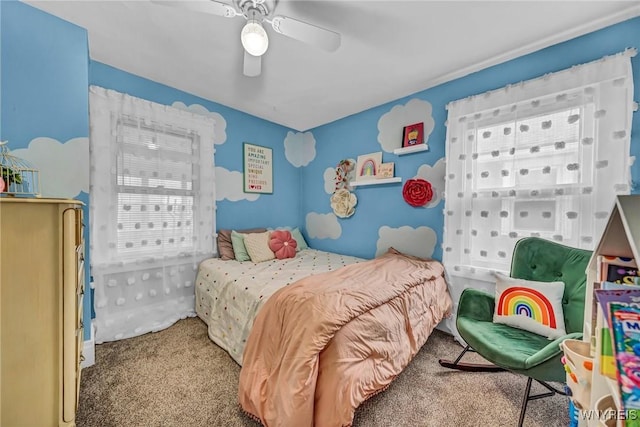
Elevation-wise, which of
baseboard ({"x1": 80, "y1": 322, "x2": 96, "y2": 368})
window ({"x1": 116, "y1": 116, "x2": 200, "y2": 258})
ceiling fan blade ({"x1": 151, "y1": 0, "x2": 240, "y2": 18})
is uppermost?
ceiling fan blade ({"x1": 151, "y1": 0, "x2": 240, "y2": 18})

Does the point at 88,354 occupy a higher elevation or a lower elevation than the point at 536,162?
lower

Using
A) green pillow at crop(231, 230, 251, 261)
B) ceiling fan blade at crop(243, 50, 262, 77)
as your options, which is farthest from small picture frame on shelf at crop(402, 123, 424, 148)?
green pillow at crop(231, 230, 251, 261)

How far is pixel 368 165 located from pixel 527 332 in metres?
2.05

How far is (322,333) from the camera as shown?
115 centimetres

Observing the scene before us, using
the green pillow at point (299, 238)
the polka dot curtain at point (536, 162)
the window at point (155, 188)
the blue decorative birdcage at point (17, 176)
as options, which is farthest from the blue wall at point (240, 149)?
the polka dot curtain at point (536, 162)

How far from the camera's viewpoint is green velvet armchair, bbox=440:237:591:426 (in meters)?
1.19

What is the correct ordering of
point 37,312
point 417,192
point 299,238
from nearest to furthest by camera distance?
1. point 37,312
2. point 417,192
3. point 299,238

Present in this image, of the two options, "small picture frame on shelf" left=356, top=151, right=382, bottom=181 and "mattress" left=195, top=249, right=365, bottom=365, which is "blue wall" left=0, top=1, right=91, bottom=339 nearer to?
"mattress" left=195, top=249, right=365, bottom=365

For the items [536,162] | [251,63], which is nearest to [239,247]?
[251,63]

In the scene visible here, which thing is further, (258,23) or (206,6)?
(258,23)

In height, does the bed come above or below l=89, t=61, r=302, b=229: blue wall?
below

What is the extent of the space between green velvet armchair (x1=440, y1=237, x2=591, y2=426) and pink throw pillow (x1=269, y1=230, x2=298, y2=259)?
177 centimetres

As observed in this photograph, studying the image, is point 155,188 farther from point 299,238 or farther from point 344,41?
point 344,41

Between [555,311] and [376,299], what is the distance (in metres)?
1.10
